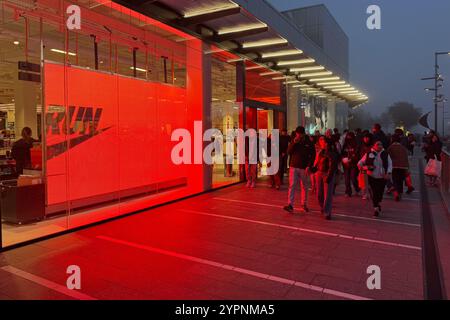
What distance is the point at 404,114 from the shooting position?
227 ft

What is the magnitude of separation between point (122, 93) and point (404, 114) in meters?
72.3

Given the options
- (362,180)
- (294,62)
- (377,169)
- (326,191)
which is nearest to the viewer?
(326,191)

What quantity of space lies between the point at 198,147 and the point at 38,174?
413 cm

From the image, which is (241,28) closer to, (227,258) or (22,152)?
(22,152)

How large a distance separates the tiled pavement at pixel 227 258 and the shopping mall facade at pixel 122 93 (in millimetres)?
1041

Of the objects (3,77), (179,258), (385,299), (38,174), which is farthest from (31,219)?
(3,77)

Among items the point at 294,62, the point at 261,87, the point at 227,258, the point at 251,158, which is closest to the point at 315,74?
the point at 294,62

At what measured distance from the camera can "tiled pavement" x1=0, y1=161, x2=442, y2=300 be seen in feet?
12.5

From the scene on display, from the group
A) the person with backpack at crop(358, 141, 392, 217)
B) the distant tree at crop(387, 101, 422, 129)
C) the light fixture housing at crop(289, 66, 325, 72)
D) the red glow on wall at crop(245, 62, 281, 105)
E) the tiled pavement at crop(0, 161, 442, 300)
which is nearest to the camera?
the tiled pavement at crop(0, 161, 442, 300)

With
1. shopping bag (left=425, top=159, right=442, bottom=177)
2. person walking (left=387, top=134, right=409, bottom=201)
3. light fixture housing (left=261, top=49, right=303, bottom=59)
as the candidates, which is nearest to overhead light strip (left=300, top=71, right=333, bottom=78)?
light fixture housing (left=261, top=49, right=303, bottom=59)

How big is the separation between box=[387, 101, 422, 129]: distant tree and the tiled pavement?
67.1 meters

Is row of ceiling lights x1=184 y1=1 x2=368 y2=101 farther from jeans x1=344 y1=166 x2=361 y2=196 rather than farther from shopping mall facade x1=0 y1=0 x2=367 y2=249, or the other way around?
jeans x1=344 y1=166 x2=361 y2=196
